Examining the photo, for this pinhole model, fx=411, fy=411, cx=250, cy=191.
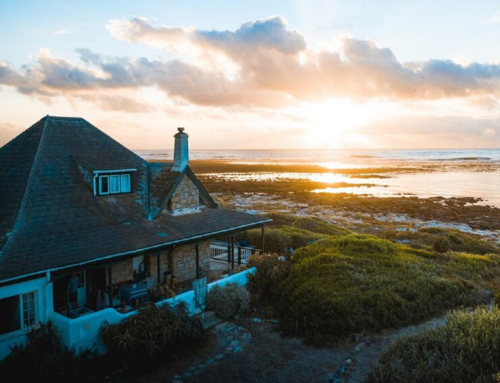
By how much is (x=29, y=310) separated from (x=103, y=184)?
20.0 feet

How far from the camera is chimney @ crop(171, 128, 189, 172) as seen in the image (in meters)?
18.5

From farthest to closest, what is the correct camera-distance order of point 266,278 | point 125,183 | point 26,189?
1. point 266,278
2. point 125,183
3. point 26,189

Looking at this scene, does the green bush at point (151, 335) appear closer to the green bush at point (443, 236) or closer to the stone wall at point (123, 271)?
the stone wall at point (123, 271)

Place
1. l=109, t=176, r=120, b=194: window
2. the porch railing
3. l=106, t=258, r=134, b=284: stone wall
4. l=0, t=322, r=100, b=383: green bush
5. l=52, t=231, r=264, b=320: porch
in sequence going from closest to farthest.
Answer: l=0, t=322, r=100, b=383: green bush → l=52, t=231, r=264, b=320: porch → l=106, t=258, r=134, b=284: stone wall → l=109, t=176, r=120, b=194: window → the porch railing

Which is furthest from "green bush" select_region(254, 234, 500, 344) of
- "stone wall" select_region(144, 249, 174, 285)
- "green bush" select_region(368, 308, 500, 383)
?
"stone wall" select_region(144, 249, 174, 285)

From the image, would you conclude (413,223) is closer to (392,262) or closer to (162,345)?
(392,262)

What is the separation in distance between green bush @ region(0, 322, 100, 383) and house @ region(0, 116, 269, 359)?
0.34 metres

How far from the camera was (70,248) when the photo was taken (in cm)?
1311

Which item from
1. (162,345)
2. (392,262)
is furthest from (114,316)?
(392,262)

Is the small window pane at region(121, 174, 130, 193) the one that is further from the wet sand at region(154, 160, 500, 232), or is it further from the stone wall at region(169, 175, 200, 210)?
the wet sand at region(154, 160, 500, 232)

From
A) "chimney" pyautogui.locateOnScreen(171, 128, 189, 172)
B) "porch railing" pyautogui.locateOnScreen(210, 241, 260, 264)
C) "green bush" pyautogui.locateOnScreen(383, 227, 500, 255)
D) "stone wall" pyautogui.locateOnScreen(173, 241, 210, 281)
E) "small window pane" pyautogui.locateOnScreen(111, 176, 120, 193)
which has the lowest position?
"green bush" pyautogui.locateOnScreen(383, 227, 500, 255)

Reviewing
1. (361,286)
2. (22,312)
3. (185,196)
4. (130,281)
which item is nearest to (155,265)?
(130,281)

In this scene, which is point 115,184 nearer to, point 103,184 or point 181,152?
point 103,184

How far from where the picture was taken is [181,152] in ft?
61.2
